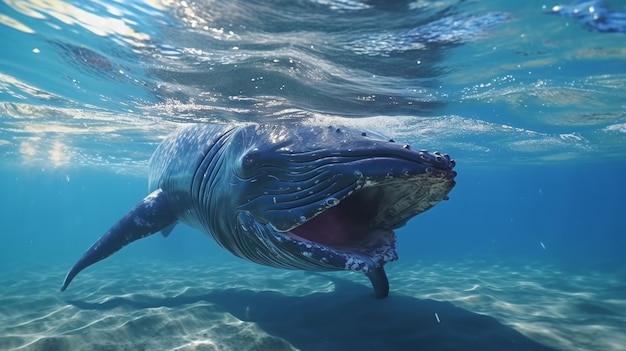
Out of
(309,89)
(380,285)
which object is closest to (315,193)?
(380,285)

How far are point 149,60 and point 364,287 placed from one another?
761 cm

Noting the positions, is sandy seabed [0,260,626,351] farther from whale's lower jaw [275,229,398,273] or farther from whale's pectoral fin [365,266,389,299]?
whale's lower jaw [275,229,398,273]

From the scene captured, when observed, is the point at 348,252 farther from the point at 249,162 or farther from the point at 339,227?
the point at 249,162

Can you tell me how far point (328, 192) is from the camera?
405 cm

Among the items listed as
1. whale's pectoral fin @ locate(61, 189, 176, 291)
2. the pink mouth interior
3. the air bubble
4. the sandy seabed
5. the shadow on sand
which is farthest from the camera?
whale's pectoral fin @ locate(61, 189, 176, 291)

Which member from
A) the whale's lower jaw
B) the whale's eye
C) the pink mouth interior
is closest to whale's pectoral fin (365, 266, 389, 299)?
the pink mouth interior

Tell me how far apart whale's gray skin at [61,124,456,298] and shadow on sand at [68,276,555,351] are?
1.83 meters

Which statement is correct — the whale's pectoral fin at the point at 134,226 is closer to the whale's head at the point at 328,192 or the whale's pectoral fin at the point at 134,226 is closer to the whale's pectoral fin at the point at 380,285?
the whale's head at the point at 328,192

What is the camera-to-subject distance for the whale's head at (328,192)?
393cm

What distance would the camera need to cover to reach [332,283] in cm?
1055

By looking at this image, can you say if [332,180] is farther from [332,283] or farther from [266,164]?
[332,283]

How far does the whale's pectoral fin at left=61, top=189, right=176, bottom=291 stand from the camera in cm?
823

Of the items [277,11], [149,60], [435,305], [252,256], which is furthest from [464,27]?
[149,60]

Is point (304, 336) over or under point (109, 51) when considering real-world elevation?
under
